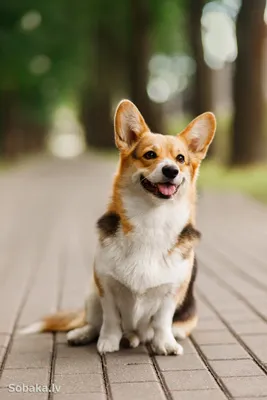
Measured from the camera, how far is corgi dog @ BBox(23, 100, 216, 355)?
436 centimetres

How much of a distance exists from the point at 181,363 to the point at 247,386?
549mm

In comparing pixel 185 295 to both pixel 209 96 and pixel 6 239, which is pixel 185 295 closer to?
pixel 6 239

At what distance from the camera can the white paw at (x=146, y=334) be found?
187 inches

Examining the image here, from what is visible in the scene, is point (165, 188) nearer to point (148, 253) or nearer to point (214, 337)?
point (148, 253)

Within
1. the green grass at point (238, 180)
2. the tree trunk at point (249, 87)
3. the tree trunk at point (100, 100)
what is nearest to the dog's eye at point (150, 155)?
the green grass at point (238, 180)

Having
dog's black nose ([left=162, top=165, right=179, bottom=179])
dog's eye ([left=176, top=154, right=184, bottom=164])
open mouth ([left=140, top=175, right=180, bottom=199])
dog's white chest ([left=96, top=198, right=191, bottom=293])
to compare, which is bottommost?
dog's white chest ([left=96, top=198, right=191, bottom=293])

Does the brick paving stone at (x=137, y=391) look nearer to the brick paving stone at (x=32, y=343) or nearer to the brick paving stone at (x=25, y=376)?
the brick paving stone at (x=25, y=376)

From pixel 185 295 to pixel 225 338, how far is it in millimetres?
441

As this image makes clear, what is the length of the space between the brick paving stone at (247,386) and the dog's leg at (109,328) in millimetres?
827

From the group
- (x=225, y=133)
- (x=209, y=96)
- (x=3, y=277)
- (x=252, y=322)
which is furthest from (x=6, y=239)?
(x=225, y=133)

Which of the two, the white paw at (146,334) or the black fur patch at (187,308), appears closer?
the white paw at (146,334)

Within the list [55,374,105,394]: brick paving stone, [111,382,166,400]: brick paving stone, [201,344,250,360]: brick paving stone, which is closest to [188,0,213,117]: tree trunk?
[201,344,250,360]: brick paving stone

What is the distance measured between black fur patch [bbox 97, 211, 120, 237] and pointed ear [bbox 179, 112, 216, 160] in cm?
61

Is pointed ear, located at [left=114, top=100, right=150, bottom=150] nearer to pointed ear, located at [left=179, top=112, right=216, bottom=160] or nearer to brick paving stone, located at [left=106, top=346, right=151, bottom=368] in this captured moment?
pointed ear, located at [left=179, top=112, right=216, bottom=160]
